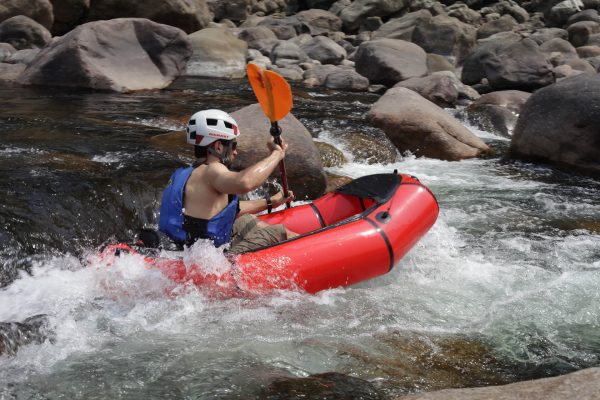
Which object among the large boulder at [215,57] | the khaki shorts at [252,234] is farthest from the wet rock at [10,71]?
the khaki shorts at [252,234]

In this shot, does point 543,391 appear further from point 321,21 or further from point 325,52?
point 321,21

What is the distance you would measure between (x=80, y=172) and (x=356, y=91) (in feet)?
28.3

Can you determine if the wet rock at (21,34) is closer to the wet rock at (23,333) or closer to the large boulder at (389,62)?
the large boulder at (389,62)

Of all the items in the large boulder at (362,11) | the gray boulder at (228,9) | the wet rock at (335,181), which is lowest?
the gray boulder at (228,9)

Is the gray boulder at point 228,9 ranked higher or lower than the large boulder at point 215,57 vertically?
lower

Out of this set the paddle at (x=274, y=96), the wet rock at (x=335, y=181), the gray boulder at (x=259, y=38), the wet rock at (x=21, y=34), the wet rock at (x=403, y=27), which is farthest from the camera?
the wet rock at (x=403, y=27)

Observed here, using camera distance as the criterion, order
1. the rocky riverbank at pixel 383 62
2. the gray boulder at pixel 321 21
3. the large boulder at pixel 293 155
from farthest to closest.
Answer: the gray boulder at pixel 321 21 < the rocky riverbank at pixel 383 62 < the large boulder at pixel 293 155

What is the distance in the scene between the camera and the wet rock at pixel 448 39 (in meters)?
18.0

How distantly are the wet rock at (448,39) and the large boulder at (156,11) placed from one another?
20.2 feet

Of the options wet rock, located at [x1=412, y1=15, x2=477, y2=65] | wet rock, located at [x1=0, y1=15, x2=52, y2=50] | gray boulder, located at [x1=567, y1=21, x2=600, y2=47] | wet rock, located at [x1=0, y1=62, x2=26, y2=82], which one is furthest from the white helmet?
gray boulder, located at [x1=567, y1=21, x2=600, y2=47]

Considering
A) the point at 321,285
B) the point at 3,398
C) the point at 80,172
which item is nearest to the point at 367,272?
the point at 321,285

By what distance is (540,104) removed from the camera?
8.81m

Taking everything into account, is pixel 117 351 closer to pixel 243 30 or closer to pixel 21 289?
pixel 21 289

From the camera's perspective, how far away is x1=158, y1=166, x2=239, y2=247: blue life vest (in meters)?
4.44
